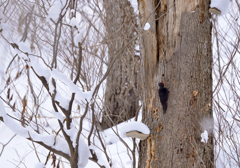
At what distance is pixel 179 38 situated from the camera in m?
1.54

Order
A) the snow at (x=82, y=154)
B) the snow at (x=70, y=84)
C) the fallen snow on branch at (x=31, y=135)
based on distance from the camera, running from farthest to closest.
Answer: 1. the snow at (x=82, y=154)
2. the fallen snow on branch at (x=31, y=135)
3. the snow at (x=70, y=84)

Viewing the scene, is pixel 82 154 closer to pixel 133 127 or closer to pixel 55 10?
pixel 133 127

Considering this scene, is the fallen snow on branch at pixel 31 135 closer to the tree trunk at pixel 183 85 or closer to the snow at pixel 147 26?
the tree trunk at pixel 183 85

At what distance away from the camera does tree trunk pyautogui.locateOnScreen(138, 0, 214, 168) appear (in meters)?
1.51

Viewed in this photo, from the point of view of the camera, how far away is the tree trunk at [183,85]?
1.51 m

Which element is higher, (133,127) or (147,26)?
(147,26)

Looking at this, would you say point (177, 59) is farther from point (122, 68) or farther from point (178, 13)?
point (122, 68)

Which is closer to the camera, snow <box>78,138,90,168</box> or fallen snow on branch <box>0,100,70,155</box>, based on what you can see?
fallen snow on branch <box>0,100,70,155</box>

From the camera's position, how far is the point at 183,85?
1.53m

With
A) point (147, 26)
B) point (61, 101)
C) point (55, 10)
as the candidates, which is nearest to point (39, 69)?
point (61, 101)

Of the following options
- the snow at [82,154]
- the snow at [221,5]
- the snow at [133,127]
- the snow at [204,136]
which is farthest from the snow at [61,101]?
the snow at [221,5]

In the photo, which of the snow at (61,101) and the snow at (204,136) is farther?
the snow at (61,101)

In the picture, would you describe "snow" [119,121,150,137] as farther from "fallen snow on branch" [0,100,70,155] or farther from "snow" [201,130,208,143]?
"fallen snow on branch" [0,100,70,155]

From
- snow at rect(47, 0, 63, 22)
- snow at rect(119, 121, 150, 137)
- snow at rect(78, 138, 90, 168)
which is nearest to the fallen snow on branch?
snow at rect(78, 138, 90, 168)
